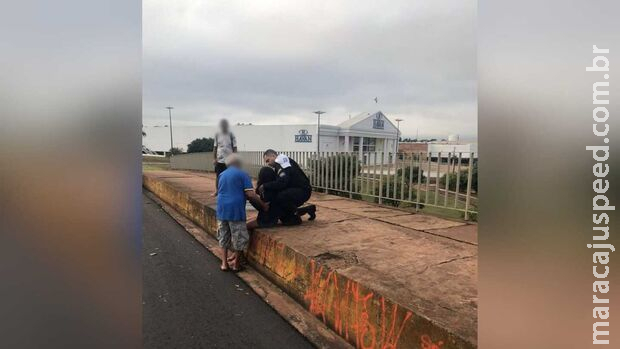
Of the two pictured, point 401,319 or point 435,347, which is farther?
point 401,319

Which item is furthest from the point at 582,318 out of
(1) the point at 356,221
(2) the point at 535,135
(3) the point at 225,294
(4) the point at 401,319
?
(1) the point at 356,221

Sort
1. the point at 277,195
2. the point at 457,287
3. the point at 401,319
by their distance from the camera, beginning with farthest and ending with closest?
1. the point at 277,195
2. the point at 457,287
3. the point at 401,319

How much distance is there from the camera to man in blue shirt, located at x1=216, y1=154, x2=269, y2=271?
4883 mm

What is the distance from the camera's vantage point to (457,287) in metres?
3.10

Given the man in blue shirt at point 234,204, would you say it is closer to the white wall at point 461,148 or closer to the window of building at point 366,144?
the white wall at point 461,148

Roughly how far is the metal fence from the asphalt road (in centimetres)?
151

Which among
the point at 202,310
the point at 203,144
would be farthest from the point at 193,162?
the point at 202,310

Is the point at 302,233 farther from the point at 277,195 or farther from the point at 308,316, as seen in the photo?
the point at 308,316

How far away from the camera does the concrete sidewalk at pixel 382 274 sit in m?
2.62

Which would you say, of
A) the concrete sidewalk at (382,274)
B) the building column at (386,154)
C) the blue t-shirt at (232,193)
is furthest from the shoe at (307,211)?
the building column at (386,154)

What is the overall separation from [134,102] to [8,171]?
297 mm

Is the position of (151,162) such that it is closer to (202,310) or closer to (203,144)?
(202,310)

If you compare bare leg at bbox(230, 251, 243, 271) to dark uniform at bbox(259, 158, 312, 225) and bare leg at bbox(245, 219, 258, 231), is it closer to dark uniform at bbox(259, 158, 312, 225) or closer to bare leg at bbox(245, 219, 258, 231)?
bare leg at bbox(245, 219, 258, 231)

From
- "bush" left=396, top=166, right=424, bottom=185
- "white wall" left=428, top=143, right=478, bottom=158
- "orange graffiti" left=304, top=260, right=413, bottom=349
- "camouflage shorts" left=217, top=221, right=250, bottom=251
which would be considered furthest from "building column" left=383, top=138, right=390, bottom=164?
"orange graffiti" left=304, top=260, right=413, bottom=349
